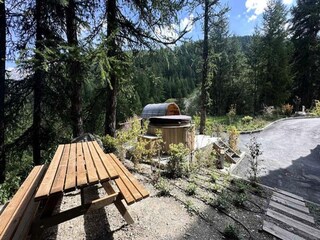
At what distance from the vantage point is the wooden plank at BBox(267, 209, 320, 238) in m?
3.10

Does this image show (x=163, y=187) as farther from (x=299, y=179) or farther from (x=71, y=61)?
(x=299, y=179)

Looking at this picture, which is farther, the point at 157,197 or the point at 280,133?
the point at 280,133

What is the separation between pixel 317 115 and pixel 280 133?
21.5 feet

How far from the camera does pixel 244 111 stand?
2348 centimetres

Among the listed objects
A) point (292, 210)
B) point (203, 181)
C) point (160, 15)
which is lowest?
point (292, 210)

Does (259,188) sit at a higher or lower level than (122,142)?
lower

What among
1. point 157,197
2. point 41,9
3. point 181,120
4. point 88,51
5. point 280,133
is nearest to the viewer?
point 157,197

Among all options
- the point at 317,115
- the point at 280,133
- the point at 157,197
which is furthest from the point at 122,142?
the point at 317,115

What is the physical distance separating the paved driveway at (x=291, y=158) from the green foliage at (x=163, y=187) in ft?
10.8

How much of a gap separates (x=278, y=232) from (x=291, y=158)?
6305 mm

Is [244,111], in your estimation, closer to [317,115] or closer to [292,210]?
[317,115]

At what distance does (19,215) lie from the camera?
192cm

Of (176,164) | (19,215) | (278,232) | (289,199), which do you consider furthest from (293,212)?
(19,215)

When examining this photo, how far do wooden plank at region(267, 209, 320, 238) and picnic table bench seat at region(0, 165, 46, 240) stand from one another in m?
3.44
